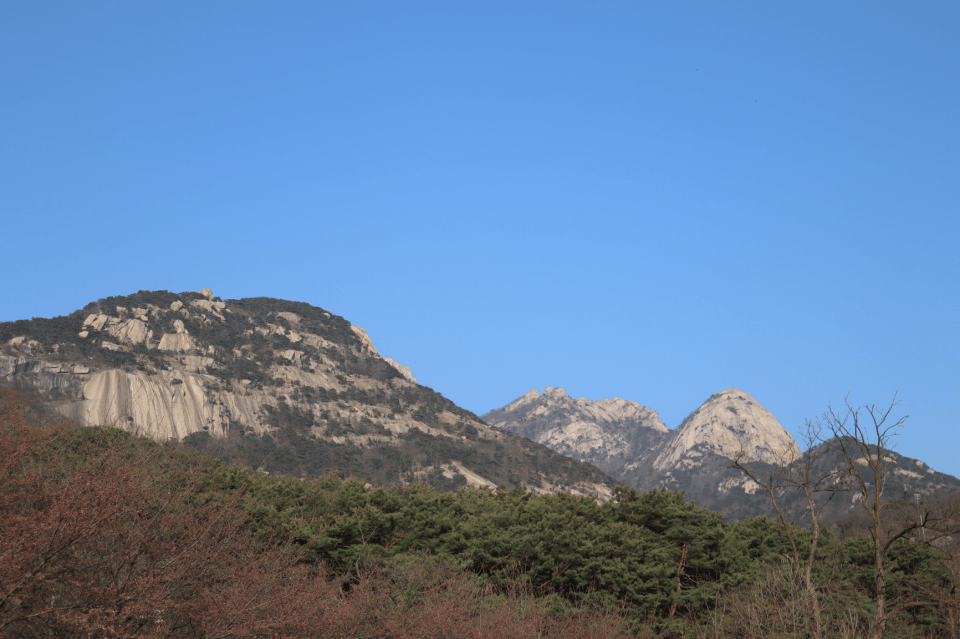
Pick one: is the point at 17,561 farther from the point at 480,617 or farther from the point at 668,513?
the point at 668,513

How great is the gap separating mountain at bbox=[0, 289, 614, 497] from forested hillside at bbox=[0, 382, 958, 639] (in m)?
79.9

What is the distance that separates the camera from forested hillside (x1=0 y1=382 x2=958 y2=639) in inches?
495

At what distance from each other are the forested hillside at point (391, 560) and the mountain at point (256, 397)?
262 feet

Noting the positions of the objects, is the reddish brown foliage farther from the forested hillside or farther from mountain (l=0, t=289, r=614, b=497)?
mountain (l=0, t=289, r=614, b=497)

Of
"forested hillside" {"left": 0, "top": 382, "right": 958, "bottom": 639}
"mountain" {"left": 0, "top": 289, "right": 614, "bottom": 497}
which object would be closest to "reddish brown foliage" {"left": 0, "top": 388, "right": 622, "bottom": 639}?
"forested hillside" {"left": 0, "top": 382, "right": 958, "bottom": 639}

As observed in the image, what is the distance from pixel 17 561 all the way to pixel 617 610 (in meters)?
19.2

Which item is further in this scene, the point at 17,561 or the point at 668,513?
the point at 668,513

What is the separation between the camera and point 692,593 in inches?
1033

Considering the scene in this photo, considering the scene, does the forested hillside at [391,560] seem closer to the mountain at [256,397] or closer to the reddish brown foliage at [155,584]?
the reddish brown foliage at [155,584]

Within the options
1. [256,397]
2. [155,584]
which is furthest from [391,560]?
[256,397]

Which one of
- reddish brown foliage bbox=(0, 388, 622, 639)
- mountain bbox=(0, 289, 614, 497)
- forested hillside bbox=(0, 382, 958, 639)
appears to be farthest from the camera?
mountain bbox=(0, 289, 614, 497)

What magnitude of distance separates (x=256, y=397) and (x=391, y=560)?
12239cm

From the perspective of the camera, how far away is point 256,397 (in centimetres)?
13925

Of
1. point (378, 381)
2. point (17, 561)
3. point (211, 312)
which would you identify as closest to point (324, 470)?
point (378, 381)
